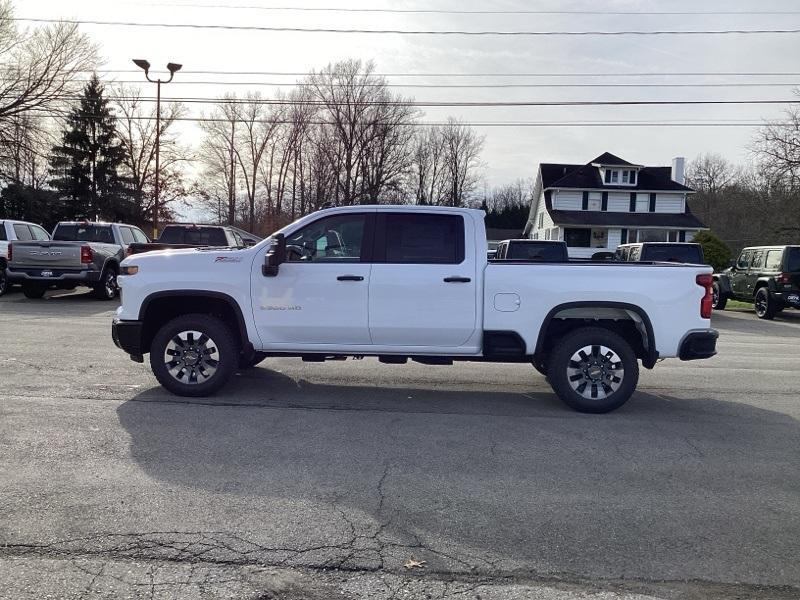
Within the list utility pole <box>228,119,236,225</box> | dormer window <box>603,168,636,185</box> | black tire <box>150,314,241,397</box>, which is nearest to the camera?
black tire <box>150,314,241,397</box>

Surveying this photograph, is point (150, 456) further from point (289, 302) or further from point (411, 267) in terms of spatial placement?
point (411, 267)

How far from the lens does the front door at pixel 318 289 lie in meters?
6.84

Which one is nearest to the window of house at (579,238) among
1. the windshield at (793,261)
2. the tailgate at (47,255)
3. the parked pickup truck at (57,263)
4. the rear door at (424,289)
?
the windshield at (793,261)

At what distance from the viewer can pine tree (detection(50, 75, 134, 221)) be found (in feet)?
151

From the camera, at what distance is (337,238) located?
7.02 meters

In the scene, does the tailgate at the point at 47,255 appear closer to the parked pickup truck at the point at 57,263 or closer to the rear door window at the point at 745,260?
the parked pickup truck at the point at 57,263

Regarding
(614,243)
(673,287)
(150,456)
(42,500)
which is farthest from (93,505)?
(614,243)

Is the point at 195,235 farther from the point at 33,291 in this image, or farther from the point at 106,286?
the point at 33,291

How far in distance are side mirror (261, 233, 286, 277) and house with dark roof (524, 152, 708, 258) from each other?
44.9m

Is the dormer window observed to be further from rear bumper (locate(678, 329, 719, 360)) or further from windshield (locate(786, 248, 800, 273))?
rear bumper (locate(678, 329, 719, 360))

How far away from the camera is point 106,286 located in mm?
17688

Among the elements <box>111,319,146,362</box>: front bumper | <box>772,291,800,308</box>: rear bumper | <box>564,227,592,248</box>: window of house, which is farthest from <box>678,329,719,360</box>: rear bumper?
<box>564,227,592,248</box>: window of house

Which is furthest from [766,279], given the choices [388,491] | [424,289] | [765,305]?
[388,491]

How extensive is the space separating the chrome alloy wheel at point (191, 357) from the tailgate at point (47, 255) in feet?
36.2
